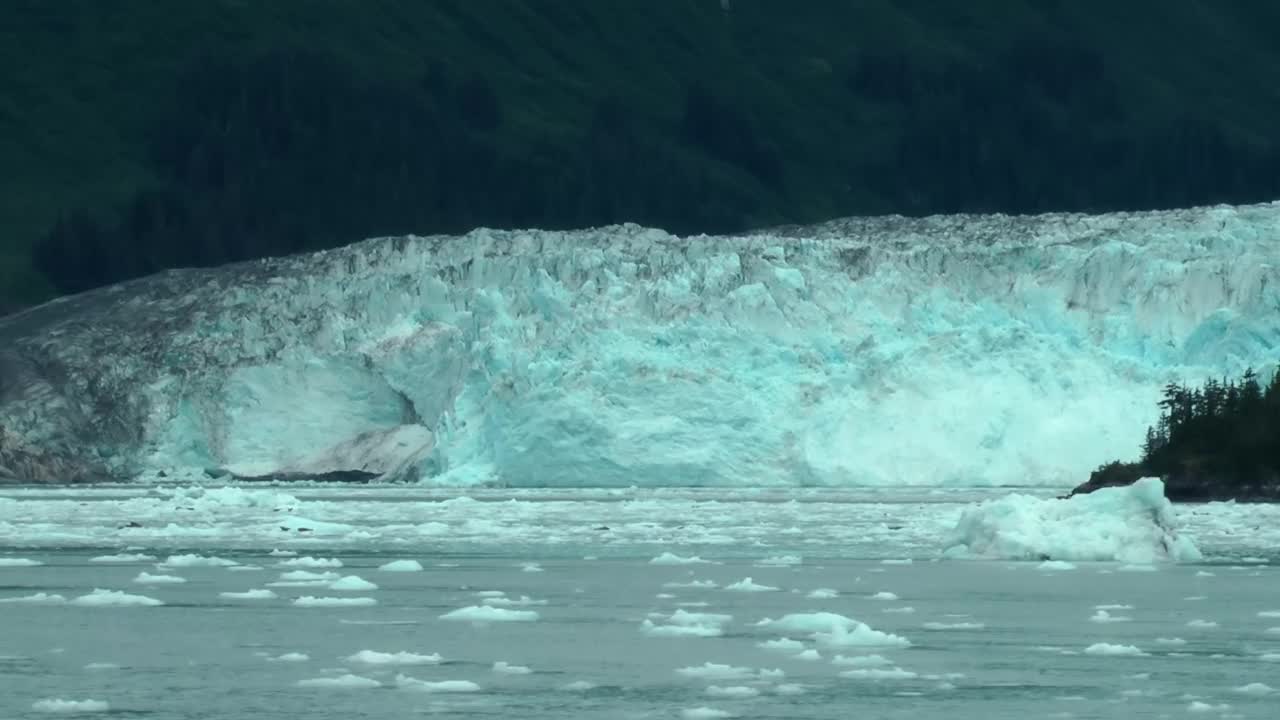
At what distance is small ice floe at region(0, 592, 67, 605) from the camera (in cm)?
1221

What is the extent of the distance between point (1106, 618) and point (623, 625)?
2.61 meters

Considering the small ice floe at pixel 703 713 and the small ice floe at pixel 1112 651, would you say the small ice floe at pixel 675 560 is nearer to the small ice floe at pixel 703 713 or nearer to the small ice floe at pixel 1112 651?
the small ice floe at pixel 1112 651

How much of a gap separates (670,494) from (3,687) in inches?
762

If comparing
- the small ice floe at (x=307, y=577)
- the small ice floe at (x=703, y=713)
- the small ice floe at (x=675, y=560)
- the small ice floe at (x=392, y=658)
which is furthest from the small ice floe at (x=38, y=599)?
the small ice floe at (x=703, y=713)

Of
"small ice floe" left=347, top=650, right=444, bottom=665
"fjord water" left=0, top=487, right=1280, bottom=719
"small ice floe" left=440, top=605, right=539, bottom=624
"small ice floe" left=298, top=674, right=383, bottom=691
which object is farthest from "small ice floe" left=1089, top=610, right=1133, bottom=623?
"small ice floe" left=298, top=674, right=383, bottom=691

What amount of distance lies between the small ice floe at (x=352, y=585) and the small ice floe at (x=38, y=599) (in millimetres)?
1677

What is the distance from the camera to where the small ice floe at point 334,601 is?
1216 cm

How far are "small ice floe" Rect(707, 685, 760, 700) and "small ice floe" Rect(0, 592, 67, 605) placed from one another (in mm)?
5117

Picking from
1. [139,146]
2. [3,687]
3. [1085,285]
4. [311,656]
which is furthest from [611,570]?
[139,146]

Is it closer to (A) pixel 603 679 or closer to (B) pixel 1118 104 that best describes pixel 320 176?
(B) pixel 1118 104

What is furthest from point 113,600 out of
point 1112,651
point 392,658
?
point 1112,651

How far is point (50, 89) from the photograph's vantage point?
46.3m

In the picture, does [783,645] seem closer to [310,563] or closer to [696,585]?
[696,585]

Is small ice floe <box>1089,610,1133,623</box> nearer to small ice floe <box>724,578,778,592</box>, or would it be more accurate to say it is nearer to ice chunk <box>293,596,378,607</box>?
small ice floe <box>724,578,778,592</box>
